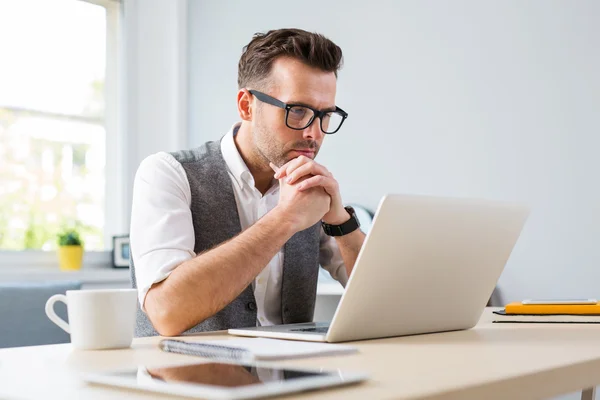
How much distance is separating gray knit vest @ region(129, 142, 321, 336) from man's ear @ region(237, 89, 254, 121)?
0.11m

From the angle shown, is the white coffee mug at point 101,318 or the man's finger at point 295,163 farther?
the man's finger at point 295,163

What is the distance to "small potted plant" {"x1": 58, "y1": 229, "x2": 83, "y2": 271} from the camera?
11.6ft

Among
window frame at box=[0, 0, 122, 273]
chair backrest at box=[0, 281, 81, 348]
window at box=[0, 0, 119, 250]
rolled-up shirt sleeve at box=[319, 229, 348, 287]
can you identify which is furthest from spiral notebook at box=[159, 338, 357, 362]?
window frame at box=[0, 0, 122, 273]

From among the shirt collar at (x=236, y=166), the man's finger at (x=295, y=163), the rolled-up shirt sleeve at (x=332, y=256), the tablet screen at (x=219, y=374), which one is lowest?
the rolled-up shirt sleeve at (x=332, y=256)

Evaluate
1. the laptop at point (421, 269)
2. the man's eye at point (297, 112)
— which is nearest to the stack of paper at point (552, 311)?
the laptop at point (421, 269)

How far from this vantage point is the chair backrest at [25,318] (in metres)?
1.97

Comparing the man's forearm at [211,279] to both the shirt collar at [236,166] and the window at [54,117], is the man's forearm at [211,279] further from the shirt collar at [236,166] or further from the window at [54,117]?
the window at [54,117]

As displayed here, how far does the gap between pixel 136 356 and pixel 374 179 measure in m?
2.24

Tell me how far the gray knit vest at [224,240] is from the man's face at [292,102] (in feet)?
0.39

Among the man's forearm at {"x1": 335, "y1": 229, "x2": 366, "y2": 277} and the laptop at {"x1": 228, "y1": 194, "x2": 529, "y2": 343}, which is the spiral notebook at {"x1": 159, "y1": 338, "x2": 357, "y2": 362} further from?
the man's forearm at {"x1": 335, "y1": 229, "x2": 366, "y2": 277}

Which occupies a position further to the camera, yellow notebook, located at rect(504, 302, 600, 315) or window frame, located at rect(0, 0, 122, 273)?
window frame, located at rect(0, 0, 122, 273)

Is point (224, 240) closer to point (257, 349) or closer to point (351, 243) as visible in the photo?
point (351, 243)

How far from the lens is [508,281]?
2736mm

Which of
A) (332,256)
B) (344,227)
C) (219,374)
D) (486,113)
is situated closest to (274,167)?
(344,227)
